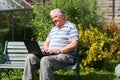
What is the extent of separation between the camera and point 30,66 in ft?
22.9

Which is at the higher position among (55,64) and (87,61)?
(55,64)

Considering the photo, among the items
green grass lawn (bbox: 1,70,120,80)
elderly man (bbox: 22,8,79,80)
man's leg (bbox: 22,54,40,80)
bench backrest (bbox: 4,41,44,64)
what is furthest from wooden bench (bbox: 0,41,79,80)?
man's leg (bbox: 22,54,40,80)

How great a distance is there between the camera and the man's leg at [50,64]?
6.73 meters

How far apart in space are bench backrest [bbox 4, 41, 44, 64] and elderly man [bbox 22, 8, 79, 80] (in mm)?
760

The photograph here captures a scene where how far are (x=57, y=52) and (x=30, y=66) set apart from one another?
19.2 inches

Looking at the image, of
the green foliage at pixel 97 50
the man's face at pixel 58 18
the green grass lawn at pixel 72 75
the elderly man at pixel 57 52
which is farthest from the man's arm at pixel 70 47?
the green foliage at pixel 97 50

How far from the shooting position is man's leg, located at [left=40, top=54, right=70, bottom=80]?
673 cm

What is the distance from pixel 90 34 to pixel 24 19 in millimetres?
1749

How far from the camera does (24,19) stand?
968 cm

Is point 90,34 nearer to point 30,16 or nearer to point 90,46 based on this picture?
point 90,46

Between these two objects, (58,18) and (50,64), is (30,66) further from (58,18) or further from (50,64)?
(58,18)

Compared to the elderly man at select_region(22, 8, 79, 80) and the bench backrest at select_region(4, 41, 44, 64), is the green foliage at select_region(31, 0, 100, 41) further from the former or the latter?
the elderly man at select_region(22, 8, 79, 80)

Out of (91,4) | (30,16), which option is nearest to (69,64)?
(91,4)

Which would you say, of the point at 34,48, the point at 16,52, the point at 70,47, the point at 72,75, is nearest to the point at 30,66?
the point at 34,48
